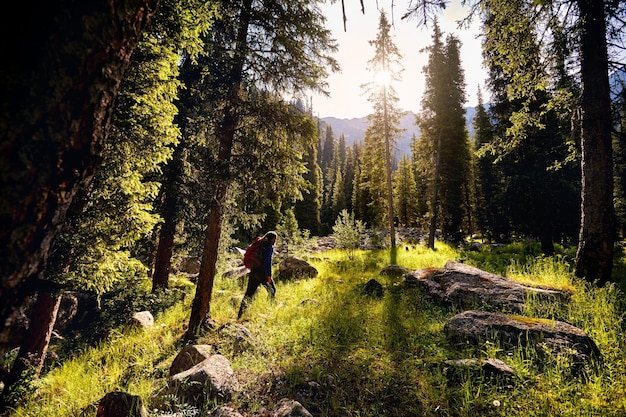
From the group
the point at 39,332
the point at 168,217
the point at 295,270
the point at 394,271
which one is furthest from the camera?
the point at 295,270

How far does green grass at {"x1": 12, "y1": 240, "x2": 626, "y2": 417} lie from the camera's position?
3.24 m

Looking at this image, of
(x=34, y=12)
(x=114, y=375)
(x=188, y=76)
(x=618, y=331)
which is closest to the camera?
(x=34, y=12)

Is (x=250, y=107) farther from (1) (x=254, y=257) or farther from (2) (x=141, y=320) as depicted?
(2) (x=141, y=320)

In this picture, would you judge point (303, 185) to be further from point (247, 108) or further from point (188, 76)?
point (188, 76)

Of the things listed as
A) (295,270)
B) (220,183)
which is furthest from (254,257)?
(295,270)

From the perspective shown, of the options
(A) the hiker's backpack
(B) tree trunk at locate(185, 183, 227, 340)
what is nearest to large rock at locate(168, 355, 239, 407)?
(B) tree trunk at locate(185, 183, 227, 340)

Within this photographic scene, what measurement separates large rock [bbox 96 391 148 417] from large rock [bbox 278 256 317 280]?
8055 millimetres

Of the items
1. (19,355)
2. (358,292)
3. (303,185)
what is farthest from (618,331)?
(19,355)

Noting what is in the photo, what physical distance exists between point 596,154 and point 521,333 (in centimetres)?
523

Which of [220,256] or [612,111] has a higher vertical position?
[612,111]

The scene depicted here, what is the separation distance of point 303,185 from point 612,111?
772 centimetres

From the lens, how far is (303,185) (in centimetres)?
759

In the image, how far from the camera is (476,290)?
621cm

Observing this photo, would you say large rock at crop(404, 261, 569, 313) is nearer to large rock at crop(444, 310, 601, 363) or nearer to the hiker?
large rock at crop(444, 310, 601, 363)
